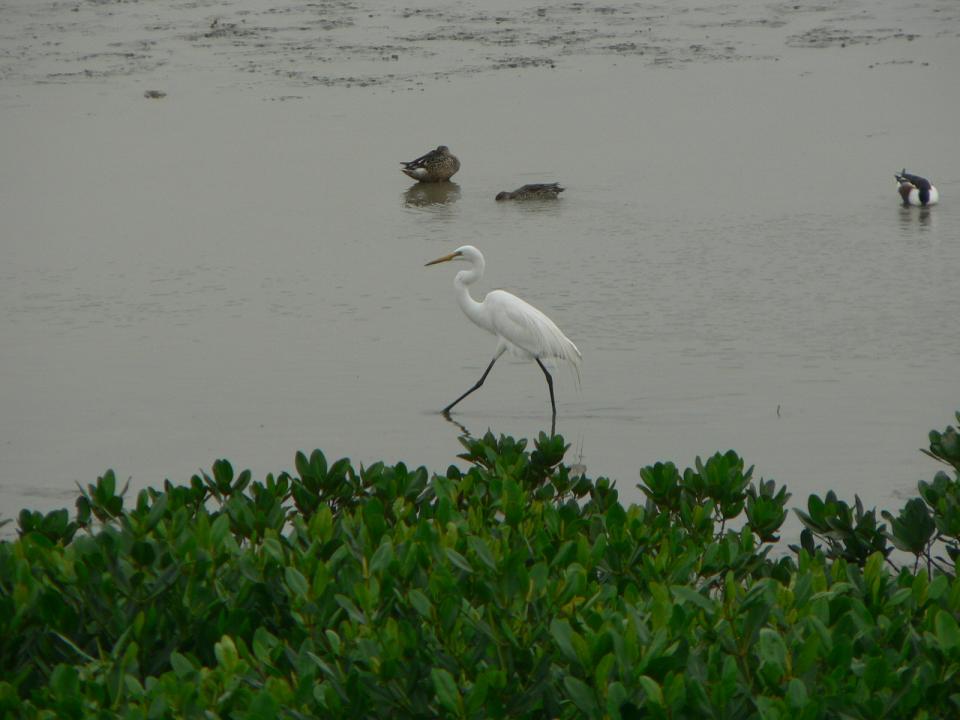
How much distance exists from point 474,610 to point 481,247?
11.3 metres

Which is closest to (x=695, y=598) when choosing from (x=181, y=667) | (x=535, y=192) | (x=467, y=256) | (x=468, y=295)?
(x=181, y=667)

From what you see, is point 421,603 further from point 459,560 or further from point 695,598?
point 695,598

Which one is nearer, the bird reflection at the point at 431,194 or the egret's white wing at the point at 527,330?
the egret's white wing at the point at 527,330

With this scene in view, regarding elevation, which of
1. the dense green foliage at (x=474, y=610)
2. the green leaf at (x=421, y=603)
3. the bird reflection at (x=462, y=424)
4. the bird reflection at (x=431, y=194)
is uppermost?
the green leaf at (x=421, y=603)

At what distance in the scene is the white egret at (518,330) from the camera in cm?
970

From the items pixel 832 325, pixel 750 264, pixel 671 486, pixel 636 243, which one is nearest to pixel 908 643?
pixel 671 486

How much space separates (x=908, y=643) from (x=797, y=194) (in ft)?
44.3

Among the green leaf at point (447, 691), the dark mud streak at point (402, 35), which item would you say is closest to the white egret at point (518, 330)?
the green leaf at point (447, 691)

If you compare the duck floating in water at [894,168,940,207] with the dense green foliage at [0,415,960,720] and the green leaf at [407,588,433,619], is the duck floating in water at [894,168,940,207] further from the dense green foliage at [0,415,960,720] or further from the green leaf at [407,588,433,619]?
the green leaf at [407,588,433,619]

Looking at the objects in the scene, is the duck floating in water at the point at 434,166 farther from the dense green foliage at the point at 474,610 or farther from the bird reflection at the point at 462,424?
the dense green foliage at the point at 474,610

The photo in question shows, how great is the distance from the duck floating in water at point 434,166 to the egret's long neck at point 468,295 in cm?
681

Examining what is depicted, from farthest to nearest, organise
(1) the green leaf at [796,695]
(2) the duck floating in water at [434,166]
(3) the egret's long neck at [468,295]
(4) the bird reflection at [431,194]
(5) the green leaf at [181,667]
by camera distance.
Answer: (2) the duck floating in water at [434,166], (4) the bird reflection at [431,194], (3) the egret's long neck at [468,295], (5) the green leaf at [181,667], (1) the green leaf at [796,695]

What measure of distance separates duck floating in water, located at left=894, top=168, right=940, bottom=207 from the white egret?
6676 millimetres

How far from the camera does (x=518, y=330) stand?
9914mm
